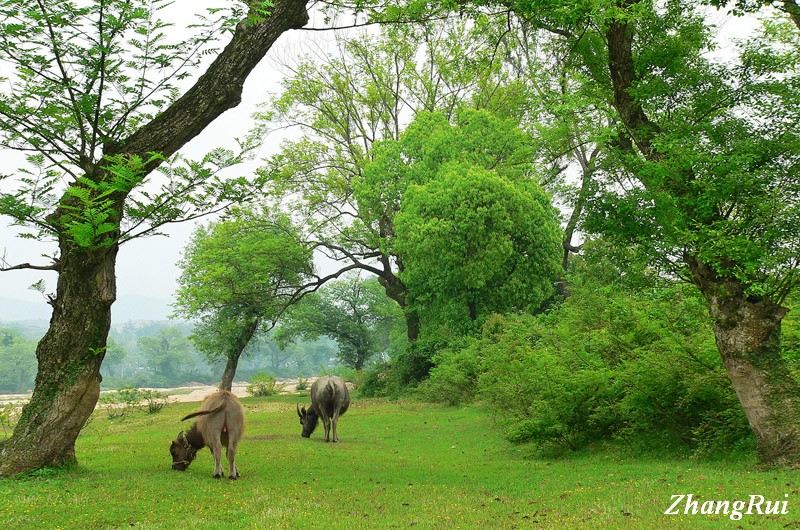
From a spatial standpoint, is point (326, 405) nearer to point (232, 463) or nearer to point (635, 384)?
point (232, 463)

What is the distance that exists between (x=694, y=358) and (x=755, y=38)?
20.1 feet

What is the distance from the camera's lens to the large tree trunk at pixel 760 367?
10250 mm

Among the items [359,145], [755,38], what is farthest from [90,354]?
[359,145]

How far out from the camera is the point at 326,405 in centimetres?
1870

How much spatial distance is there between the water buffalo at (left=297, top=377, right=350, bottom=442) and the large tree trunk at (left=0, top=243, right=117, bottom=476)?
298 inches

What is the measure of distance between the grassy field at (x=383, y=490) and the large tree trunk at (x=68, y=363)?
2.24ft

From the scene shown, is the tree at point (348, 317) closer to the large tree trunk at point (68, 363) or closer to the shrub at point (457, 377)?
the shrub at point (457, 377)

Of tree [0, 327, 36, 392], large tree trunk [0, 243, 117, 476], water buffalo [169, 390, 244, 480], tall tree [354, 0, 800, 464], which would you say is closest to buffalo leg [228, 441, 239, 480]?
water buffalo [169, 390, 244, 480]

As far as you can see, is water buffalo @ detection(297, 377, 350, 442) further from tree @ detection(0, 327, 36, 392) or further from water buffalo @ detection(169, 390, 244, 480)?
tree @ detection(0, 327, 36, 392)

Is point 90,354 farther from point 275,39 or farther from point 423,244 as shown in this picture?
point 423,244

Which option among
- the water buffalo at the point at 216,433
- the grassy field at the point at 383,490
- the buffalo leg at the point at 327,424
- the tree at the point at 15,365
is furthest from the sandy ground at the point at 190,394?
the tree at the point at 15,365

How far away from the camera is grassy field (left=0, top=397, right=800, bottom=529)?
7582 millimetres

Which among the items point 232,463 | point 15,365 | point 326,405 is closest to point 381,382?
point 326,405

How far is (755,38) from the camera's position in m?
11.1
